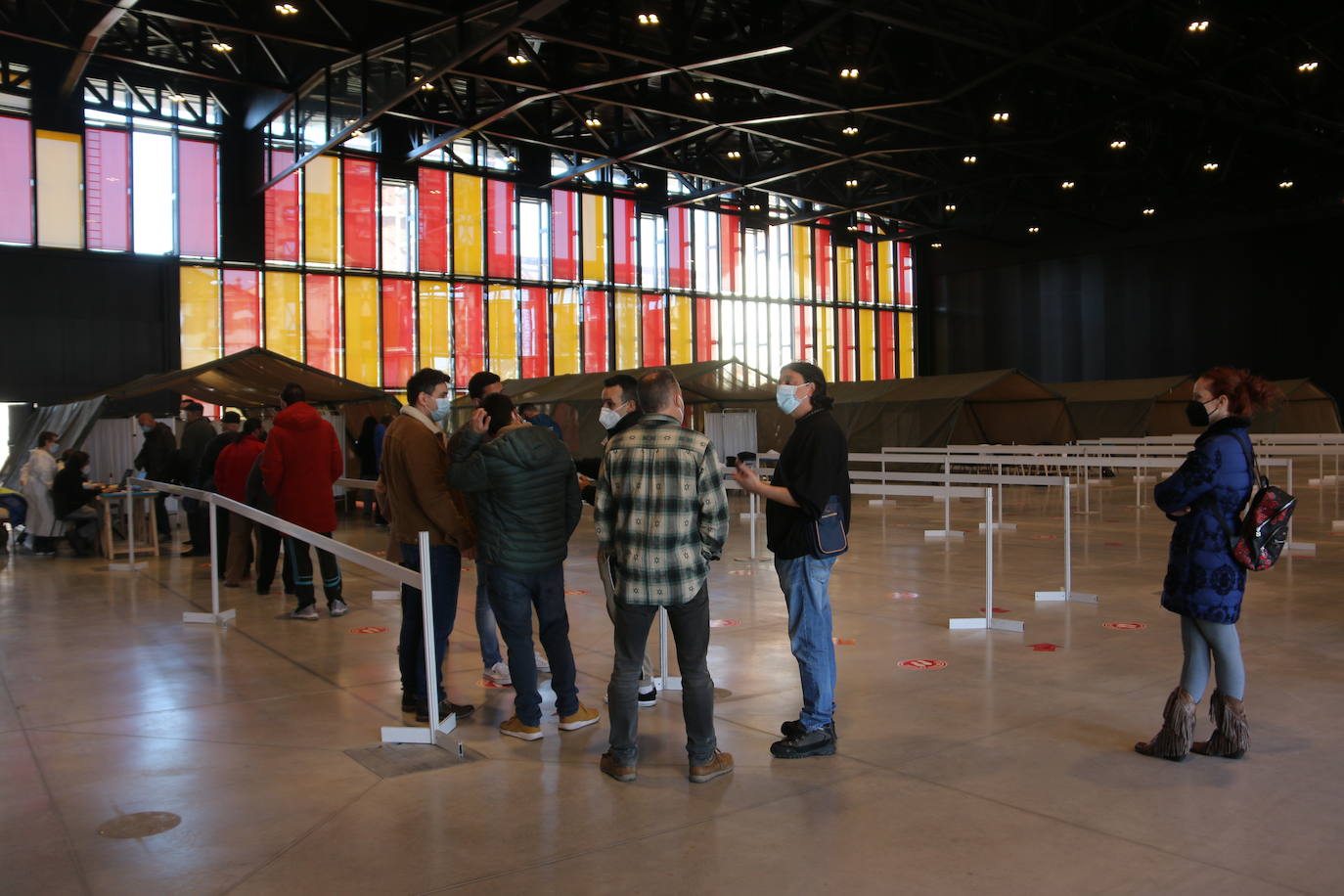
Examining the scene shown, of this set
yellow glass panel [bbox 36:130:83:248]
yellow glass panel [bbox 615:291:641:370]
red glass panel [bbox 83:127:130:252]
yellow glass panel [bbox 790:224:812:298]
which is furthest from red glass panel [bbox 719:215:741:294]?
yellow glass panel [bbox 36:130:83:248]

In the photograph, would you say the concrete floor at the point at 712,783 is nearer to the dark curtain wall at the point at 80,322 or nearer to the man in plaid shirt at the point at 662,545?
the man in plaid shirt at the point at 662,545

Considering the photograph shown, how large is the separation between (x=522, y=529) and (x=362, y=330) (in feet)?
72.3

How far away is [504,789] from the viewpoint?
3928 mm

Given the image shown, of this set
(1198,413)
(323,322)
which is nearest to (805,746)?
(1198,413)

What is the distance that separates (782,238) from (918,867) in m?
31.6

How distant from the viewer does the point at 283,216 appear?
24062 mm

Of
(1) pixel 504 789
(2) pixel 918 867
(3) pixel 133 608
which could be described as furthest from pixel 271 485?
(2) pixel 918 867

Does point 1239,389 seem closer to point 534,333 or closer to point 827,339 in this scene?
point 534,333

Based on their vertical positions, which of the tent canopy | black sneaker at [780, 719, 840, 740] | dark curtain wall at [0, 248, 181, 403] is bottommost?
black sneaker at [780, 719, 840, 740]

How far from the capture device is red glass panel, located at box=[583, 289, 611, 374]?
28.9 metres

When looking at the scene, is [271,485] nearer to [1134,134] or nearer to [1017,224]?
[1134,134]

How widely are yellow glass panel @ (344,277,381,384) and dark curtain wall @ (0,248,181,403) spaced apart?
380cm

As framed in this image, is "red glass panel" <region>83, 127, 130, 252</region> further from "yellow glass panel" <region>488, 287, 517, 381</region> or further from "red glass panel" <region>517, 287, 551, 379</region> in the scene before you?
"red glass panel" <region>517, 287, 551, 379</region>

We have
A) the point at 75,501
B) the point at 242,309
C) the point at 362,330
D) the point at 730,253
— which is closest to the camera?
the point at 75,501
